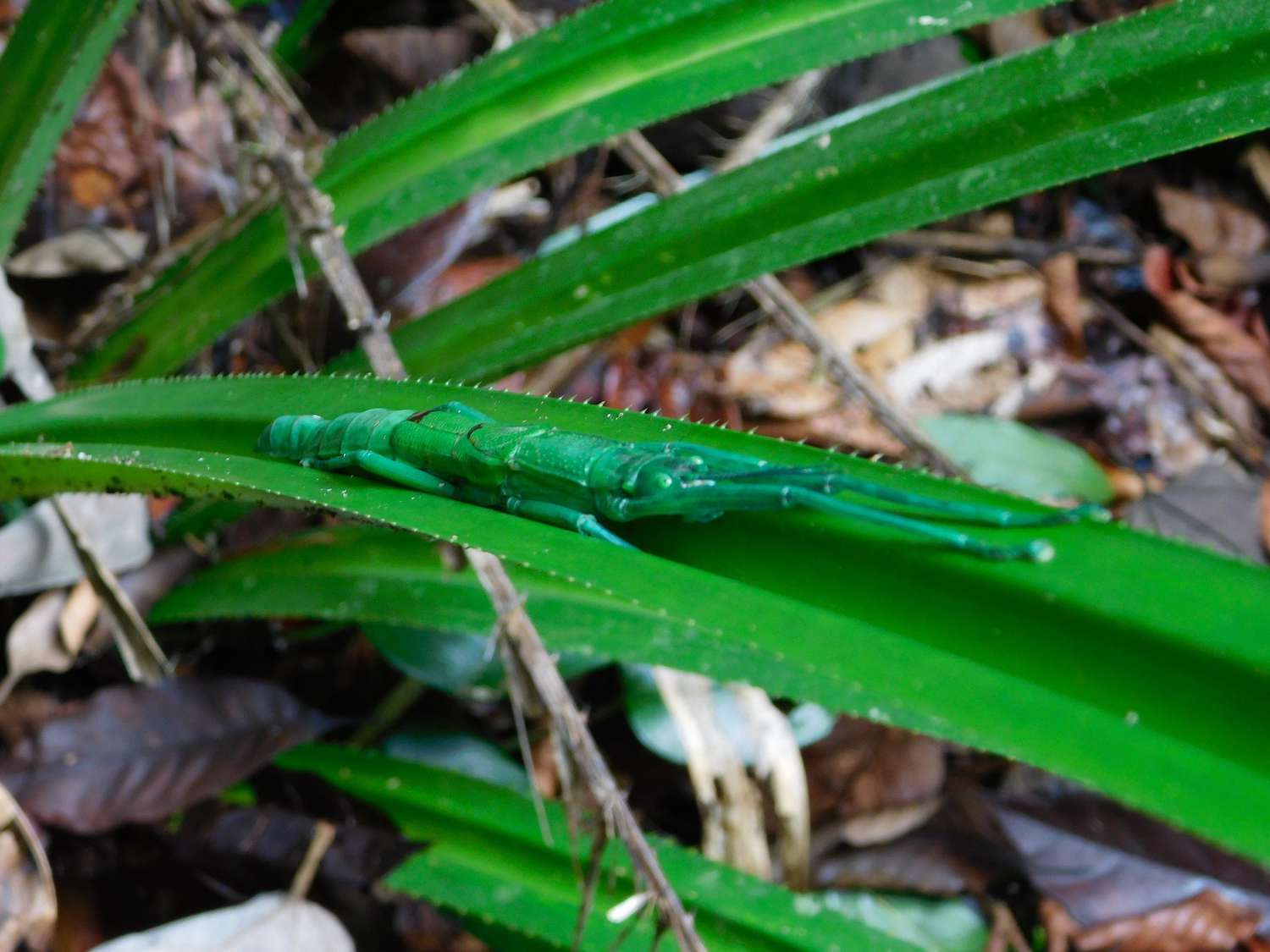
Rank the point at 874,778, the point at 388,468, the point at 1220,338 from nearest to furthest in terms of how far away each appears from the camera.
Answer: the point at 388,468 < the point at 874,778 < the point at 1220,338

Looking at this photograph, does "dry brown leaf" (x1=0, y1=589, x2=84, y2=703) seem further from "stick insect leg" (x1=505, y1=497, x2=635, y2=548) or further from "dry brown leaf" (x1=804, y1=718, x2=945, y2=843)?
"dry brown leaf" (x1=804, y1=718, x2=945, y2=843)

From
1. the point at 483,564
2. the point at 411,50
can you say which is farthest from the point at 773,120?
the point at 483,564

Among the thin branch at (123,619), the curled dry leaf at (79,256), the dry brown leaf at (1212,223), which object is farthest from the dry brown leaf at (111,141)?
the dry brown leaf at (1212,223)

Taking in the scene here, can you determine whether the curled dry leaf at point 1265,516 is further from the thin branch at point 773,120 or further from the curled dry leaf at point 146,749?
the curled dry leaf at point 146,749

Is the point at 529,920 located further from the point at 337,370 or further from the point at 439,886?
the point at 337,370

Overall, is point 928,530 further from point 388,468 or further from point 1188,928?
point 1188,928

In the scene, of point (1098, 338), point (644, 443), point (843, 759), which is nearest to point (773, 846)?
point (843, 759)
